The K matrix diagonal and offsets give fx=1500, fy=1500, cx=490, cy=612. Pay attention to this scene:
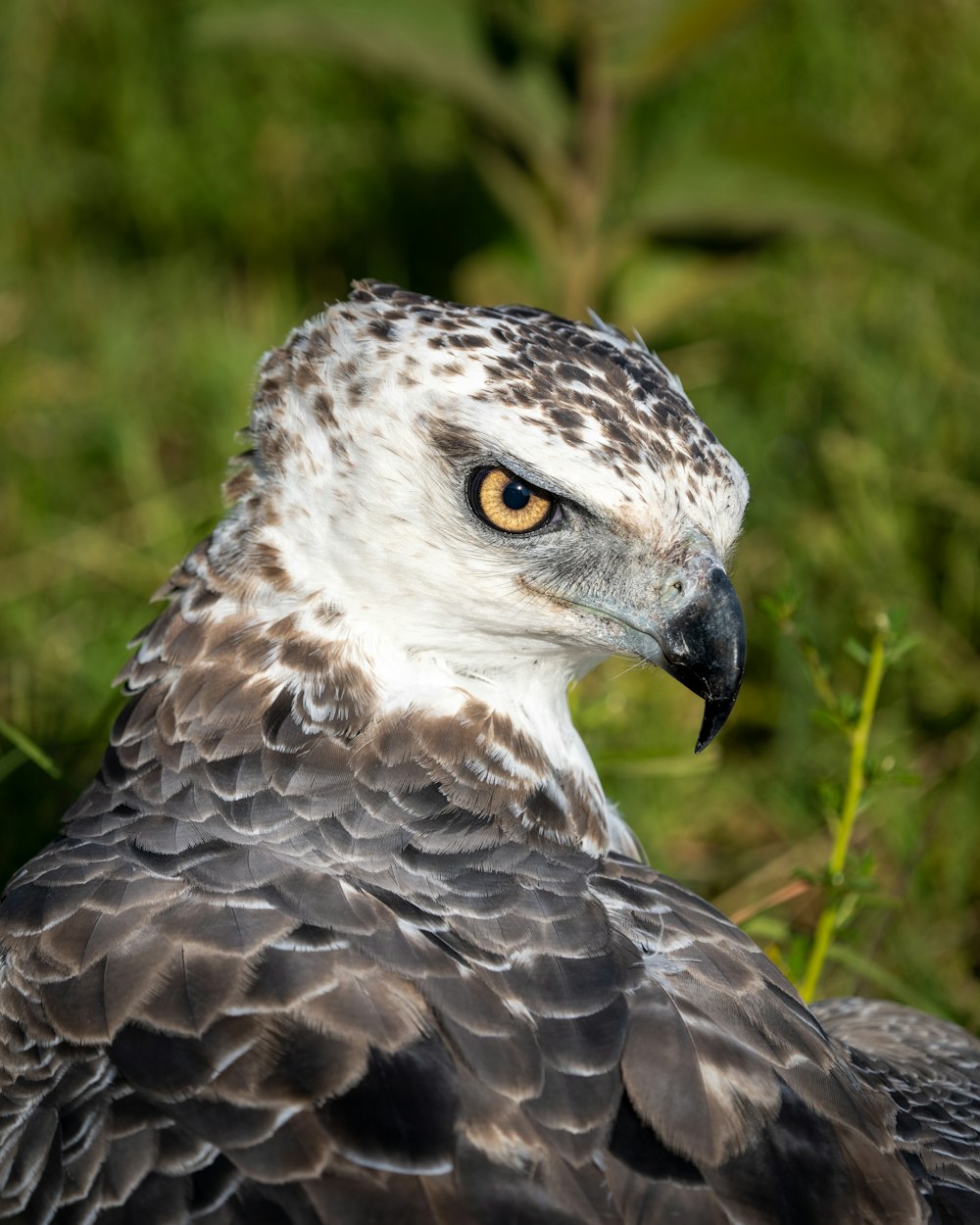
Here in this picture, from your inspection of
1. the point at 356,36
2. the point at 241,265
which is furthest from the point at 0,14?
the point at 356,36

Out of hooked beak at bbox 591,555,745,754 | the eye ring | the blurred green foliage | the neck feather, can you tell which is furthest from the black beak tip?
the blurred green foliage

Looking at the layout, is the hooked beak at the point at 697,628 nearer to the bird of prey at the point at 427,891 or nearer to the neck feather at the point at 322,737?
the bird of prey at the point at 427,891

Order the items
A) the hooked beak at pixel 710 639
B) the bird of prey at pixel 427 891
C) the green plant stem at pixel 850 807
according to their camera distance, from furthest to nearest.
Result: the green plant stem at pixel 850 807 < the hooked beak at pixel 710 639 < the bird of prey at pixel 427 891

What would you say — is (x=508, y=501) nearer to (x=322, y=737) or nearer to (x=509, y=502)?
(x=509, y=502)

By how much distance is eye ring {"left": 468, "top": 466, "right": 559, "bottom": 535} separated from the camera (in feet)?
9.71

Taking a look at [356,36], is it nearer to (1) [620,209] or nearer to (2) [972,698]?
(1) [620,209]

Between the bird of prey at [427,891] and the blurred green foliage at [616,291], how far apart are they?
2.76 ft

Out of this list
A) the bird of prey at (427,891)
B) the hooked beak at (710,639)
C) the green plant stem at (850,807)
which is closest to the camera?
the bird of prey at (427,891)

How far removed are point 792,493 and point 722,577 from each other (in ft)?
10.1

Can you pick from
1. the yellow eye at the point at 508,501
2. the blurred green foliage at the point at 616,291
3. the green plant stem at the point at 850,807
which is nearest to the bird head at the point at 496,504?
the yellow eye at the point at 508,501

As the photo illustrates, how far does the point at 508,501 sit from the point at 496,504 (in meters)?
0.02

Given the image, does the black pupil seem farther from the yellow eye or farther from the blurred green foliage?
the blurred green foliage

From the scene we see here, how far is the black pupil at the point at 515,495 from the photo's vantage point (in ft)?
9.71

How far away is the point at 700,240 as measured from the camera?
19.9ft
